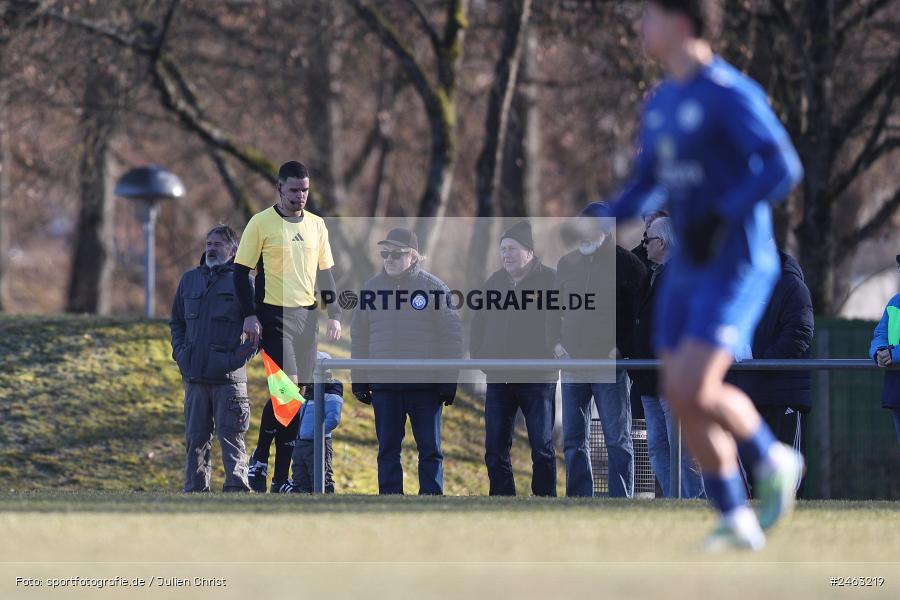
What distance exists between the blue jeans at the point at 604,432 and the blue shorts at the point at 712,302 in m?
4.55

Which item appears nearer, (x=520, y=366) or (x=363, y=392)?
(x=520, y=366)

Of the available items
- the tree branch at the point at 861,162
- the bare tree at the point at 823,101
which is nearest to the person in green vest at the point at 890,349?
the bare tree at the point at 823,101

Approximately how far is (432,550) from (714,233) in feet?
5.70

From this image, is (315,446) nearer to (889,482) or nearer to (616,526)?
(616,526)

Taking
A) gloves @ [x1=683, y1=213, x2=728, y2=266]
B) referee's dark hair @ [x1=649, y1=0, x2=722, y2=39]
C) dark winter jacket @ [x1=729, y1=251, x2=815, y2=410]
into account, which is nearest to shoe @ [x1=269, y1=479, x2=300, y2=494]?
dark winter jacket @ [x1=729, y1=251, x2=815, y2=410]

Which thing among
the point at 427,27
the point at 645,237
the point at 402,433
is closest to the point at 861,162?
the point at 427,27

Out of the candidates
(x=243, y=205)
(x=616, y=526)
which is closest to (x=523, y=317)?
(x=616, y=526)

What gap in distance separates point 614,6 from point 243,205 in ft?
20.8

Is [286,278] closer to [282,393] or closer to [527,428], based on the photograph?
[282,393]

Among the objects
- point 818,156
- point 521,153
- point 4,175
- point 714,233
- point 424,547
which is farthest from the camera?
point 4,175

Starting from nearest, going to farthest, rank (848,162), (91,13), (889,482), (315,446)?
(315,446)
(889,482)
(91,13)
(848,162)

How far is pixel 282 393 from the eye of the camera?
1072 centimetres

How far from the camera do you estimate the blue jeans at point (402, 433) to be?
10953 mm

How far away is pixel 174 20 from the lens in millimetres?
21469
